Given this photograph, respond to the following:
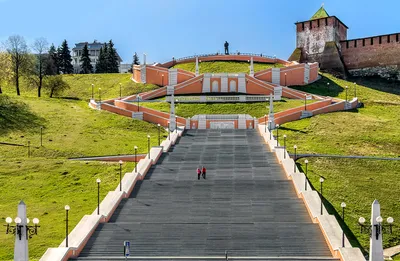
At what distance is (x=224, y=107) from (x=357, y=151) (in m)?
18.3

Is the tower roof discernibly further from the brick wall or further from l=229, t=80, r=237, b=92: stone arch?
l=229, t=80, r=237, b=92: stone arch

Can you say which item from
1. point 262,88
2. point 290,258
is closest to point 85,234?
point 290,258

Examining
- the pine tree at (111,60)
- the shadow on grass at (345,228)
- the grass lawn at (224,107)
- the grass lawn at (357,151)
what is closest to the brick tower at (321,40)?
the grass lawn at (357,151)

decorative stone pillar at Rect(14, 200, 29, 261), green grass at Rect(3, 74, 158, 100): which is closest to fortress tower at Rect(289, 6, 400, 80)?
green grass at Rect(3, 74, 158, 100)

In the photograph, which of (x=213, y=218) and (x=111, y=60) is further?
(x=111, y=60)

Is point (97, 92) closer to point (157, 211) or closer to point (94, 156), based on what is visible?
point (94, 156)

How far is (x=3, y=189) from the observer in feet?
90.6

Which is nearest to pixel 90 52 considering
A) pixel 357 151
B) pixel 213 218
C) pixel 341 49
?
pixel 341 49

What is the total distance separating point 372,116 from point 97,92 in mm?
30296

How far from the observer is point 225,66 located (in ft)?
230

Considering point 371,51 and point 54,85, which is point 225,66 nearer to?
point 371,51

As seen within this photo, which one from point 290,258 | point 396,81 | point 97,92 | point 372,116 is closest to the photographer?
point 290,258

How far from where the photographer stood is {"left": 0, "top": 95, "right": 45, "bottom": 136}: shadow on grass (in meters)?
41.4

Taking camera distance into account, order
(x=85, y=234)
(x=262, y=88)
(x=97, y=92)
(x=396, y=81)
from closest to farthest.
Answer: (x=85, y=234) < (x=262, y=88) < (x=97, y=92) < (x=396, y=81)
